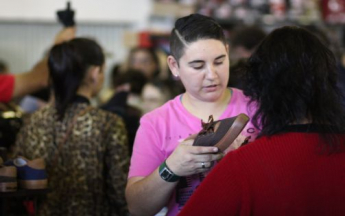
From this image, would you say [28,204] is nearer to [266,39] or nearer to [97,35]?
[266,39]

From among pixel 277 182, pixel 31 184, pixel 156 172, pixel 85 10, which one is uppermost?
pixel 277 182

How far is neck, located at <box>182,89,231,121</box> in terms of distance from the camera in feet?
7.96

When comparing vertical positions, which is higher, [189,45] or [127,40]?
[189,45]

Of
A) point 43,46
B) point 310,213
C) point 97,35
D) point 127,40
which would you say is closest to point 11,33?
point 43,46

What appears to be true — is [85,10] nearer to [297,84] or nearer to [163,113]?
[163,113]

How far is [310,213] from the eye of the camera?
1.93m

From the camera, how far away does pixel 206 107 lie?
243cm

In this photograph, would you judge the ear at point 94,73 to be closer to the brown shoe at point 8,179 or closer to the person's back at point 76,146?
the person's back at point 76,146

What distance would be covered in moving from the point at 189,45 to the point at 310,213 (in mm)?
745

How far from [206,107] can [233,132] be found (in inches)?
15.5

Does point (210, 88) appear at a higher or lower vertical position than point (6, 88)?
higher

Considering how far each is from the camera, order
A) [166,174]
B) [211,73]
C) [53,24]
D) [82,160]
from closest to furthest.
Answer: [166,174] < [211,73] < [82,160] < [53,24]

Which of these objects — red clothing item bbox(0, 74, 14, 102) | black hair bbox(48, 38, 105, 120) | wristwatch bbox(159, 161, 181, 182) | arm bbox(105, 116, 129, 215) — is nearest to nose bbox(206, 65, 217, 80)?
wristwatch bbox(159, 161, 181, 182)

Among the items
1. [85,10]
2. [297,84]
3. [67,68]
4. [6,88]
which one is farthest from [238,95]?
[85,10]
